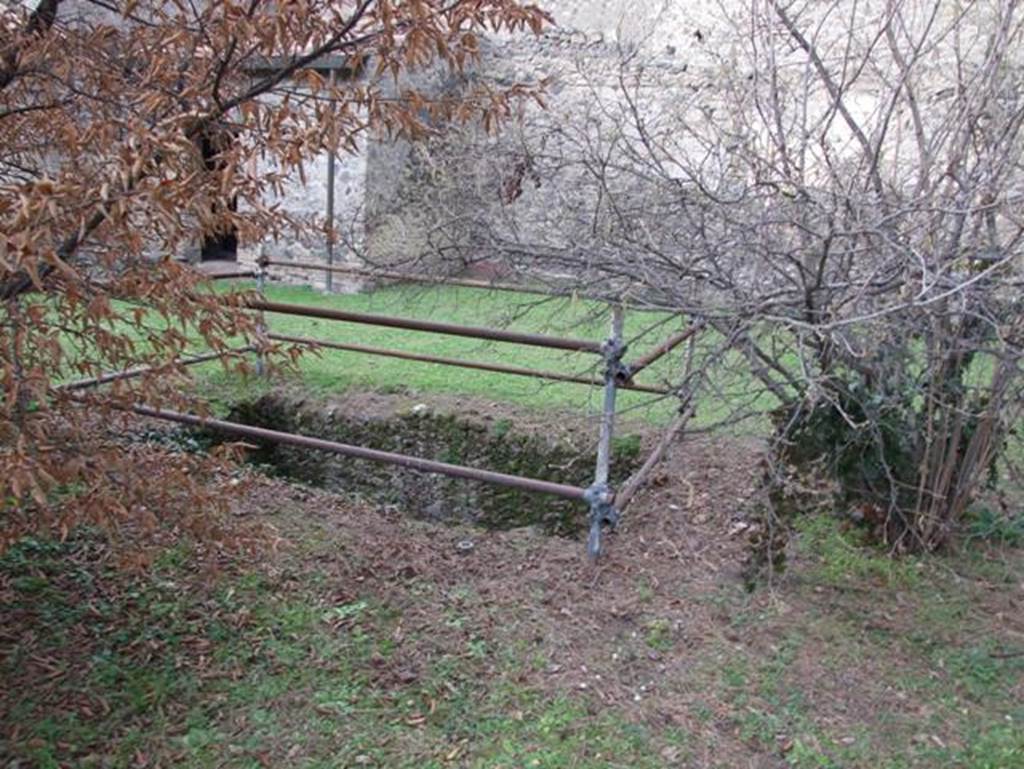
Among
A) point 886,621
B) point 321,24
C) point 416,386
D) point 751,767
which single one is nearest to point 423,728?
point 751,767

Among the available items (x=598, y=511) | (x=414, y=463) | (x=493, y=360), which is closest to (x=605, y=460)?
(x=598, y=511)

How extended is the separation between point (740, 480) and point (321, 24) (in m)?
3.45

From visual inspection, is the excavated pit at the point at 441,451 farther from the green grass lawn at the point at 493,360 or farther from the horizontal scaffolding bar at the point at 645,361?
the horizontal scaffolding bar at the point at 645,361

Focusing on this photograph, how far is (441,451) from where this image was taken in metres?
6.66

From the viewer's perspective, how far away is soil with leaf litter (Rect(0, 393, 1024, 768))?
10.3ft

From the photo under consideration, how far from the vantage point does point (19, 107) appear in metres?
3.48

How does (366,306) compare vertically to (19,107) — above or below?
below

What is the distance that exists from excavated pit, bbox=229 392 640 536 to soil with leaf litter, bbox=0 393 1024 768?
1551 millimetres

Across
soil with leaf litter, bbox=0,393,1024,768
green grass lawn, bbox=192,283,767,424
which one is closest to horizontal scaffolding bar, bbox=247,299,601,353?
A: green grass lawn, bbox=192,283,767,424

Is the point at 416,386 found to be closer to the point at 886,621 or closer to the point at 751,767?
the point at 886,621

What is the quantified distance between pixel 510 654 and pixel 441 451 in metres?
3.16

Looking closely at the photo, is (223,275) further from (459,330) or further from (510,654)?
(510,654)

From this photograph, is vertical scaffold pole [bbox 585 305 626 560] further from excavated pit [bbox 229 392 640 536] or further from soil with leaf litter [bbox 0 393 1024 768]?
excavated pit [bbox 229 392 640 536]

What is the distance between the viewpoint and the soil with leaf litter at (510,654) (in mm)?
3152
